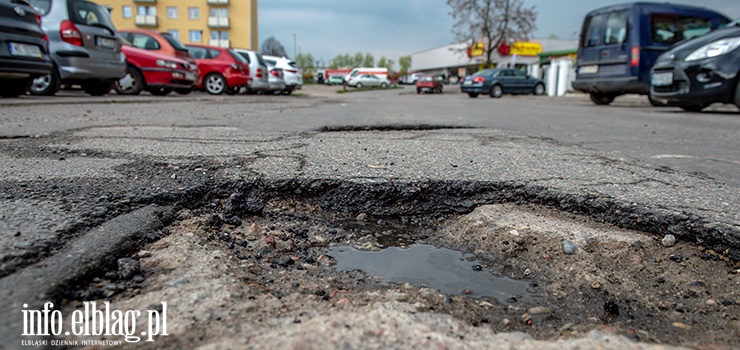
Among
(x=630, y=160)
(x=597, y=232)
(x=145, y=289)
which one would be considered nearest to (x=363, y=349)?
(x=145, y=289)

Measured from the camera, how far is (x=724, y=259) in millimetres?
1742

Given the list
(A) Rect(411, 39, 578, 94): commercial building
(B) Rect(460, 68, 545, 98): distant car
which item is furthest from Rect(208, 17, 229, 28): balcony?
(B) Rect(460, 68, 545, 98): distant car

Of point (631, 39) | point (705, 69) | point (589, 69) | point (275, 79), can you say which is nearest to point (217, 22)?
point (275, 79)

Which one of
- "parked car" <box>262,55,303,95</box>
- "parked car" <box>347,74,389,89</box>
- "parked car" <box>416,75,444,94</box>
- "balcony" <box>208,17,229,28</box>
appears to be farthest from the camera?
"balcony" <box>208,17,229,28</box>

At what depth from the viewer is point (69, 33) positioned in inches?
324

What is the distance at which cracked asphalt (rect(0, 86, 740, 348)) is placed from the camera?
1765 mm

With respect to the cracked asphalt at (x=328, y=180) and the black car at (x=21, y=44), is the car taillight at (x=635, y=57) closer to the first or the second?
the cracked asphalt at (x=328, y=180)

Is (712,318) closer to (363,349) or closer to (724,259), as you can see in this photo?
(724,259)

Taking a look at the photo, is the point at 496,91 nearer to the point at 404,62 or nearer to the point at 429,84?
the point at 429,84

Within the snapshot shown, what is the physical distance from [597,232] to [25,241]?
2086 millimetres

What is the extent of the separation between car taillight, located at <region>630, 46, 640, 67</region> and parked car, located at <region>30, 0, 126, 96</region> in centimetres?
1089

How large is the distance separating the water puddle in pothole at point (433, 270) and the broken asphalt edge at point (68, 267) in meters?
0.72

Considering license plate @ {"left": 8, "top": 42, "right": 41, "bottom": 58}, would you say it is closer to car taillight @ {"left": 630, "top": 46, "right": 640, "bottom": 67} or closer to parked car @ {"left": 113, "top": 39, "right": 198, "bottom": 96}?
parked car @ {"left": 113, "top": 39, "right": 198, "bottom": 96}

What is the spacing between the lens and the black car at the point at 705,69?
748 cm
